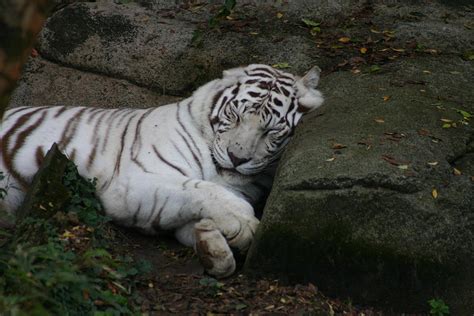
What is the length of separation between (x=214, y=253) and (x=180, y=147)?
1036 millimetres

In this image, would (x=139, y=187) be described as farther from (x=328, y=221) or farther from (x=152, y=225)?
(x=328, y=221)

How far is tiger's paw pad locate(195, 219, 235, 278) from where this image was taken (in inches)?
158

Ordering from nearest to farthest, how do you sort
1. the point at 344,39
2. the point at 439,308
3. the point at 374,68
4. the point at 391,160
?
the point at 439,308 → the point at 391,160 → the point at 374,68 → the point at 344,39

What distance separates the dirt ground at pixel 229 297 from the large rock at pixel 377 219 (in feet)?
0.24

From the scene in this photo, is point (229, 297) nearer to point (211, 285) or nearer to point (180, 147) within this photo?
point (211, 285)

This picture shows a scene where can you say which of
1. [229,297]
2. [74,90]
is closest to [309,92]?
[229,297]

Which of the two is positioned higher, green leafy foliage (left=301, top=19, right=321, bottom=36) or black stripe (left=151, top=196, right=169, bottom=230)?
green leafy foliage (left=301, top=19, right=321, bottom=36)

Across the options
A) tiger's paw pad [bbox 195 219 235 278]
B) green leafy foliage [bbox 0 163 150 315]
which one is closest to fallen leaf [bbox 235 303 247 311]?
tiger's paw pad [bbox 195 219 235 278]

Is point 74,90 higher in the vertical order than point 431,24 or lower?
higher

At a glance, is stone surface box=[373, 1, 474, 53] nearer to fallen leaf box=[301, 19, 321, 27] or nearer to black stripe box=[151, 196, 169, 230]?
fallen leaf box=[301, 19, 321, 27]

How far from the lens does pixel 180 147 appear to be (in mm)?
4887

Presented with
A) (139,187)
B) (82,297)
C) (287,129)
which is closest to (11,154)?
(139,187)

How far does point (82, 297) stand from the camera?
3.21m

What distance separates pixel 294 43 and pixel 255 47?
30 centimetres
